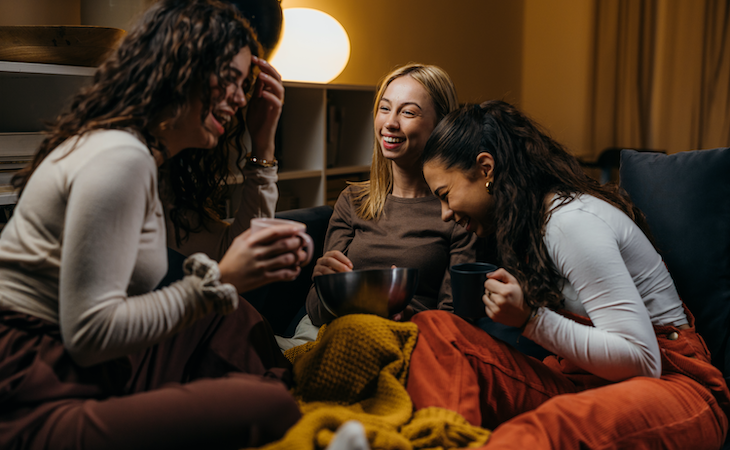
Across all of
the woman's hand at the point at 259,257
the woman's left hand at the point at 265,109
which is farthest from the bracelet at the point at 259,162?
the woman's hand at the point at 259,257

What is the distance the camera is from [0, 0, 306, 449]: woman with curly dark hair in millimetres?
763

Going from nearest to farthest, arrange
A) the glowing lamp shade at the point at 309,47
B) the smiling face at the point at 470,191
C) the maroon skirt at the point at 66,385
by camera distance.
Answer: the maroon skirt at the point at 66,385, the smiling face at the point at 470,191, the glowing lamp shade at the point at 309,47

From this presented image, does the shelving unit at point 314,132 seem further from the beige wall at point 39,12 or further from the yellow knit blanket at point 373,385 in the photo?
the yellow knit blanket at point 373,385

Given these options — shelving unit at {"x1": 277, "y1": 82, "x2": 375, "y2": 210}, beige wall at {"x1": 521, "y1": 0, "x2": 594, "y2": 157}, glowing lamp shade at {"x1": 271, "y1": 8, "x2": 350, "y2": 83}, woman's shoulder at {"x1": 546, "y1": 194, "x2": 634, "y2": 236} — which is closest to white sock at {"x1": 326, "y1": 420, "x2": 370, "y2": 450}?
woman's shoulder at {"x1": 546, "y1": 194, "x2": 634, "y2": 236}

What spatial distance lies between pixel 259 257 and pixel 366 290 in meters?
0.31

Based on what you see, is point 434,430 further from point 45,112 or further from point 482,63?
point 482,63

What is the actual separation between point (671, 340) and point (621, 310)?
0.76ft

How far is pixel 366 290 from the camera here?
1131mm

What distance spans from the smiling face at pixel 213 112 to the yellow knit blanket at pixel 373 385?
45cm

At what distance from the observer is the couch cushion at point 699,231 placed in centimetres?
132

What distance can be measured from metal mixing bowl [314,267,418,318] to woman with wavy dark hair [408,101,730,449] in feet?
0.28

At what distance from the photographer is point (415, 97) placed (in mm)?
1675

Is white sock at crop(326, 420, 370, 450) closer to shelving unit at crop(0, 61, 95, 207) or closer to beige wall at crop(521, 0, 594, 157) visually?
shelving unit at crop(0, 61, 95, 207)

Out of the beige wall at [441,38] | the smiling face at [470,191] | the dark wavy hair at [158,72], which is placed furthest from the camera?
the beige wall at [441,38]
